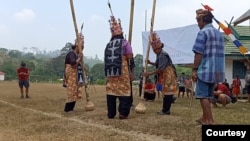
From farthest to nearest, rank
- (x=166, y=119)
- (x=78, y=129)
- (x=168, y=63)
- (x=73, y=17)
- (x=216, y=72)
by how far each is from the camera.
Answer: (x=73, y=17), (x=168, y=63), (x=166, y=119), (x=78, y=129), (x=216, y=72)

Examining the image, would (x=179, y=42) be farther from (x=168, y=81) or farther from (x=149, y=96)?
(x=168, y=81)

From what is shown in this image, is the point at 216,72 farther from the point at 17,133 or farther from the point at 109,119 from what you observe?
the point at 17,133

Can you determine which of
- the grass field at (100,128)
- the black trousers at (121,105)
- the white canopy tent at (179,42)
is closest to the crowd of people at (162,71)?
the black trousers at (121,105)

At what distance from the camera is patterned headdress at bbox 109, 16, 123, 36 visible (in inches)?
353

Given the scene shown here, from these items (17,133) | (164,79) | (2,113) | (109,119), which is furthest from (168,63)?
(2,113)

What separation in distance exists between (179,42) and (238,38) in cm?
447

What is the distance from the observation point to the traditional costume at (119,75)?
28.3ft

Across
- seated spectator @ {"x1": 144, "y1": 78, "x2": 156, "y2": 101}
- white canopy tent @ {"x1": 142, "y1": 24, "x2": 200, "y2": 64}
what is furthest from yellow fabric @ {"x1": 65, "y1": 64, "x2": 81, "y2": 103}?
white canopy tent @ {"x1": 142, "y1": 24, "x2": 200, "y2": 64}

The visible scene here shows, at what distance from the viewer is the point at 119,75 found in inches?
340

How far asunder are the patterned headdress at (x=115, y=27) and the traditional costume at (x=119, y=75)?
189 millimetres

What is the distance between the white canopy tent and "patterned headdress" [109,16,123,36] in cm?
843

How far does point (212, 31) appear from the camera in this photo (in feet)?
22.5

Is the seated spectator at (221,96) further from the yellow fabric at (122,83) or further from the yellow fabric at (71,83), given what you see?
the yellow fabric at (71,83)

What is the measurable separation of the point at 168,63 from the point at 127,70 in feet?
3.58
